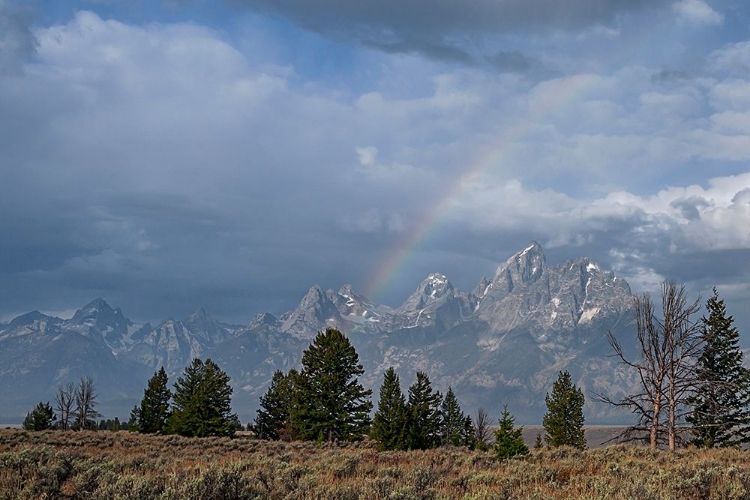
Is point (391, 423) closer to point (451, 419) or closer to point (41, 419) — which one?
point (451, 419)

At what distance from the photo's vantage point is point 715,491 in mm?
11062

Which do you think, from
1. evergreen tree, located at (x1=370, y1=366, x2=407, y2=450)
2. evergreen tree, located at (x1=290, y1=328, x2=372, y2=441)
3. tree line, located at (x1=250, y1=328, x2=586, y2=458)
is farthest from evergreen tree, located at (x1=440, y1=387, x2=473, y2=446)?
evergreen tree, located at (x1=370, y1=366, x2=407, y2=450)

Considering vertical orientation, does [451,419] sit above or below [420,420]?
below

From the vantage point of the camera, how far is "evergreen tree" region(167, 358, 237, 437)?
6981 centimetres

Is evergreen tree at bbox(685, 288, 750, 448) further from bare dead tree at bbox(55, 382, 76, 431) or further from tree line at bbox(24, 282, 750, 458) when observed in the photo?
bare dead tree at bbox(55, 382, 76, 431)

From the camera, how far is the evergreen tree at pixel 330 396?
61625 millimetres

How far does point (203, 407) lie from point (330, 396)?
60.4ft

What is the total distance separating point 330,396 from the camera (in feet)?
204

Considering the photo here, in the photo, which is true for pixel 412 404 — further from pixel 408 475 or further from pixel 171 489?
pixel 171 489

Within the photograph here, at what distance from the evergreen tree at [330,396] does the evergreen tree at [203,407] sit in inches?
446

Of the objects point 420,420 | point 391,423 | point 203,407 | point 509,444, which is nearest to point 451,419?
point 420,420

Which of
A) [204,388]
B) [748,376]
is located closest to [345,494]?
[748,376]

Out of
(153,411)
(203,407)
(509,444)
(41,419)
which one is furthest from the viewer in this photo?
(153,411)

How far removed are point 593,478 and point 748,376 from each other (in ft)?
158
